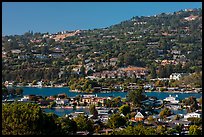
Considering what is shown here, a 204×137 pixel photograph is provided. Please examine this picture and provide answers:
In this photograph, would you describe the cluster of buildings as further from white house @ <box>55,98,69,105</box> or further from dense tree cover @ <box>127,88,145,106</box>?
dense tree cover @ <box>127,88,145,106</box>

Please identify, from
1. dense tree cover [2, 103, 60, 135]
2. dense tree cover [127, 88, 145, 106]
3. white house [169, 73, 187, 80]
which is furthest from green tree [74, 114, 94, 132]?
white house [169, 73, 187, 80]

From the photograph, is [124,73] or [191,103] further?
[124,73]

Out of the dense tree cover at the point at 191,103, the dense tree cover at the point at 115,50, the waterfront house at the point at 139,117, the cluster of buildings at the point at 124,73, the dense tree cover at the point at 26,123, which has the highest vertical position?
the dense tree cover at the point at 115,50

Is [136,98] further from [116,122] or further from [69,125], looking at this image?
[69,125]

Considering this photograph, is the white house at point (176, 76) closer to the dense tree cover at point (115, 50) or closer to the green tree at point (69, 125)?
the dense tree cover at point (115, 50)

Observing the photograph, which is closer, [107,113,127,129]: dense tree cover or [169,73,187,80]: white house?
[107,113,127,129]: dense tree cover

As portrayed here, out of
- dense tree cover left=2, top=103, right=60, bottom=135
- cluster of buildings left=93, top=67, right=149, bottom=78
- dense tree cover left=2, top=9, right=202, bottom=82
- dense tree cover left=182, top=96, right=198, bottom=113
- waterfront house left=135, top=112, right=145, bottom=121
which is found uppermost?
dense tree cover left=2, top=9, right=202, bottom=82

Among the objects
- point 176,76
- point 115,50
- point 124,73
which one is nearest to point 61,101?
point 176,76

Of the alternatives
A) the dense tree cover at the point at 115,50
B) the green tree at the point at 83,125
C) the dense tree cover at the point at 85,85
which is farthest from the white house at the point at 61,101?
the dense tree cover at the point at 115,50

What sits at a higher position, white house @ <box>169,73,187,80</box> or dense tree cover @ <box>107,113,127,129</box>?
white house @ <box>169,73,187,80</box>

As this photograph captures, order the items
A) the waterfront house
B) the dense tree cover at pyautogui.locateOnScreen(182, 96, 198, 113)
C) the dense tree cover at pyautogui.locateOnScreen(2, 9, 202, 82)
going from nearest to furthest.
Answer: the waterfront house
the dense tree cover at pyautogui.locateOnScreen(182, 96, 198, 113)
the dense tree cover at pyautogui.locateOnScreen(2, 9, 202, 82)

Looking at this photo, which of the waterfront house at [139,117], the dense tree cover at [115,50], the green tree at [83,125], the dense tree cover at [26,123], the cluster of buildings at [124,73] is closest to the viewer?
the dense tree cover at [26,123]

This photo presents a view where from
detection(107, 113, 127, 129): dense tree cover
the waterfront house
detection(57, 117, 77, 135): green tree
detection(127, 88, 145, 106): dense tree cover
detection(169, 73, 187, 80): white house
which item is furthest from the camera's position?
detection(169, 73, 187, 80): white house
